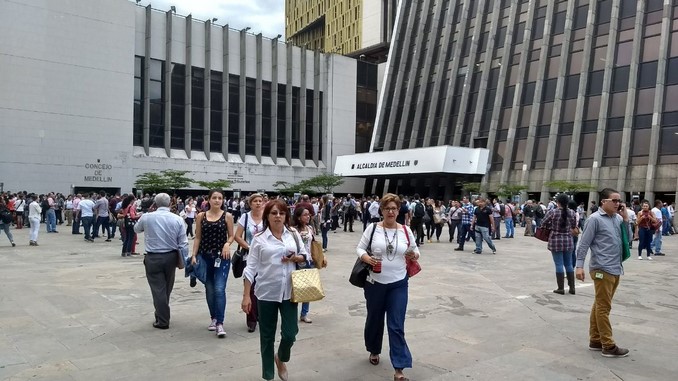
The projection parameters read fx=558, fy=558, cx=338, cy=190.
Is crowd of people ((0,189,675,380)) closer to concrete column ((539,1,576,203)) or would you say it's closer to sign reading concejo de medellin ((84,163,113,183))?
concrete column ((539,1,576,203))

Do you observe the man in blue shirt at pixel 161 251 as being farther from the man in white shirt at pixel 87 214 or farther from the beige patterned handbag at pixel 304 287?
the man in white shirt at pixel 87 214

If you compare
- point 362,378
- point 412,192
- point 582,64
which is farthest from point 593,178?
point 362,378

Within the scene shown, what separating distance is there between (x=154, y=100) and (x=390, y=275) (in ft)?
135

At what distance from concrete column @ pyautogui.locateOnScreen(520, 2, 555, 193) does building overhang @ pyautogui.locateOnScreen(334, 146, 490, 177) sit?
3.02m

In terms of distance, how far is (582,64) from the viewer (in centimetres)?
3997

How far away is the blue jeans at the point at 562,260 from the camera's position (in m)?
9.57

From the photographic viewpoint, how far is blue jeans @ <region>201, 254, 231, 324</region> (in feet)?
21.6

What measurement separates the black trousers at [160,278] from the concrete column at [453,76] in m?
42.9

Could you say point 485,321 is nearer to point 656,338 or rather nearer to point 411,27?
point 656,338

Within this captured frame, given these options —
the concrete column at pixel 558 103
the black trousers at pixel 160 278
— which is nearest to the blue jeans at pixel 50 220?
the black trousers at pixel 160 278

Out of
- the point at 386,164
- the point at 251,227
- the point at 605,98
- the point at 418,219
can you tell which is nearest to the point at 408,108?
the point at 386,164

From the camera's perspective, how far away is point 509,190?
39.1 meters

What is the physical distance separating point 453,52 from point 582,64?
41.8 ft

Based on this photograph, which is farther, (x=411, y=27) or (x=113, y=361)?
(x=411, y=27)
